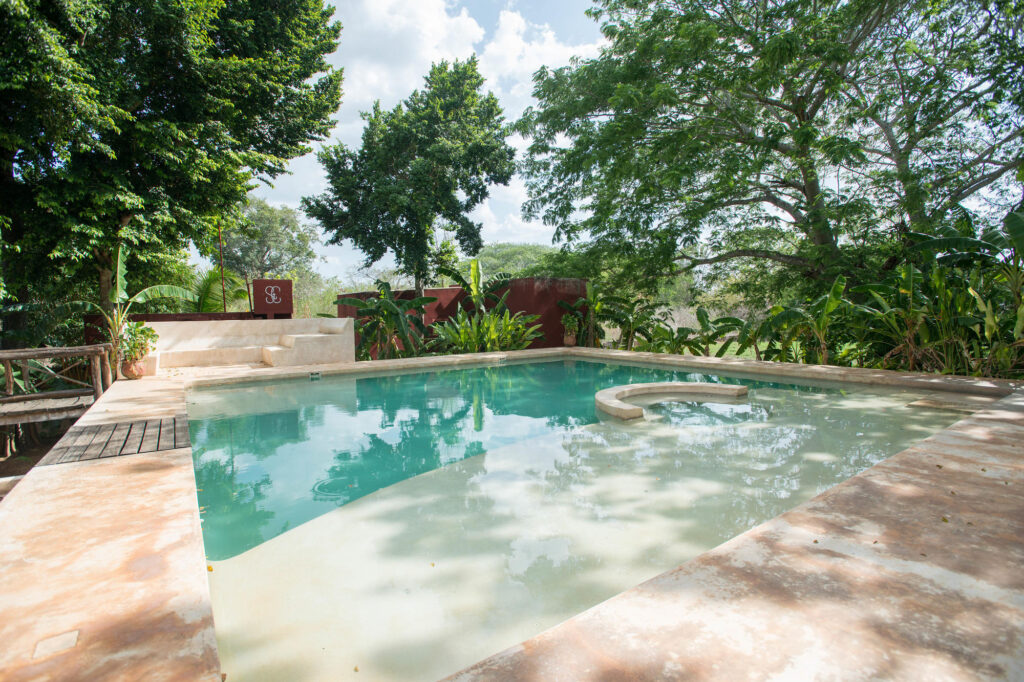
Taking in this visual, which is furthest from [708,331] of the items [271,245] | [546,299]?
[271,245]

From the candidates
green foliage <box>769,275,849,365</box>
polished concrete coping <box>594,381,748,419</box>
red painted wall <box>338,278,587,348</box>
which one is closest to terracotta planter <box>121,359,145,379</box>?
red painted wall <box>338,278,587,348</box>

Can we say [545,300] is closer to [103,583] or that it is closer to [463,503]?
[463,503]

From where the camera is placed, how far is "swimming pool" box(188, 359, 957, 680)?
1.79m

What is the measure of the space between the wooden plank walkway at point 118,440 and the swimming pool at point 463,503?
386 mm

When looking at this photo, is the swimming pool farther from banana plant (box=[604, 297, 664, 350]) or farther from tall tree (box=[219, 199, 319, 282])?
tall tree (box=[219, 199, 319, 282])

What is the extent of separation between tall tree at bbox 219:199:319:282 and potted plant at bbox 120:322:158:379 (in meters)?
21.3

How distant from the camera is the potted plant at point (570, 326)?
36.9ft

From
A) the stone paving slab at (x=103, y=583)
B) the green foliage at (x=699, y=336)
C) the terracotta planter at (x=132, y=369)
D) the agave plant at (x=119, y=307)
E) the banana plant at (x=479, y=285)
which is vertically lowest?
the stone paving slab at (x=103, y=583)

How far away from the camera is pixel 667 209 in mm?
11672

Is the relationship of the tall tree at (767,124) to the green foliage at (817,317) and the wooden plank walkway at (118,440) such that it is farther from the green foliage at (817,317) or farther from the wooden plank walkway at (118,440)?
the wooden plank walkway at (118,440)

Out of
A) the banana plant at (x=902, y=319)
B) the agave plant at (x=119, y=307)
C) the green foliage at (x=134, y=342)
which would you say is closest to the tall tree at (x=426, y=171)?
the agave plant at (x=119, y=307)

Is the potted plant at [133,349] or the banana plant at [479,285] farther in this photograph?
the banana plant at [479,285]

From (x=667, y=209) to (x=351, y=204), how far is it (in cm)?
1269

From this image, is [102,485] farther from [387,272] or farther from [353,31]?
[387,272]
